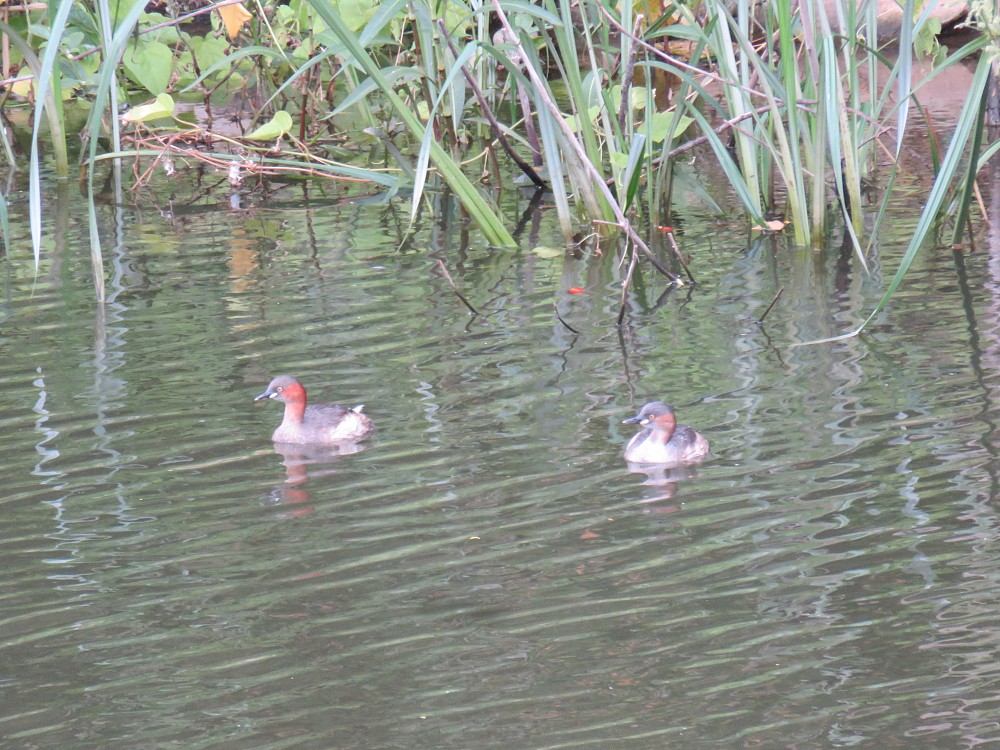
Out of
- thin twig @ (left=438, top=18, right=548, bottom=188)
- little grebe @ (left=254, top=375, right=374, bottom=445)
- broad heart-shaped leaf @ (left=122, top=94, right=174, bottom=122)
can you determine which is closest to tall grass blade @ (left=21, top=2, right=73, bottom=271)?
little grebe @ (left=254, top=375, right=374, bottom=445)

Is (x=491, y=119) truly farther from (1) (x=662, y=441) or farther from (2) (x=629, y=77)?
(1) (x=662, y=441)

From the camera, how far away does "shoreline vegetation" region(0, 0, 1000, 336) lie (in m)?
8.46

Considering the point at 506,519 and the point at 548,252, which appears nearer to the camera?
the point at 506,519

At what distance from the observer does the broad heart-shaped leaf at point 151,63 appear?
13.2 m

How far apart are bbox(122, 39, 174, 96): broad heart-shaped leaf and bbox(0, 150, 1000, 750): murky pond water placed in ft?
12.9

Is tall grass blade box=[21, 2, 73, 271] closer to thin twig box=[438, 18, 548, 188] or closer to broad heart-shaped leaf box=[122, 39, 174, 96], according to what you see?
thin twig box=[438, 18, 548, 188]

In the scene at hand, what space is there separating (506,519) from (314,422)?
135 centimetres

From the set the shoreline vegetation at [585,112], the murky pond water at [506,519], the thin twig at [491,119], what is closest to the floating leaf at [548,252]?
the shoreline vegetation at [585,112]

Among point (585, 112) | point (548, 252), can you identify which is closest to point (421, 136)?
point (585, 112)

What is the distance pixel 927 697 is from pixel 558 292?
5521mm

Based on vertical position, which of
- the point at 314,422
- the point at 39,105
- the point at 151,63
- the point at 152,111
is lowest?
the point at 314,422

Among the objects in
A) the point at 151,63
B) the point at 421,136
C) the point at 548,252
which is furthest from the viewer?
the point at 151,63

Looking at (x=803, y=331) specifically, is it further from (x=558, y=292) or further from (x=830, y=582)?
(x=830, y=582)

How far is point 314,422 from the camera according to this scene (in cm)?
671
